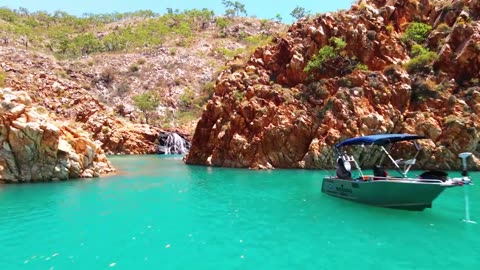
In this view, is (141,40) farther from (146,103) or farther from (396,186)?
(396,186)

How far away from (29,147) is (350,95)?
112 ft

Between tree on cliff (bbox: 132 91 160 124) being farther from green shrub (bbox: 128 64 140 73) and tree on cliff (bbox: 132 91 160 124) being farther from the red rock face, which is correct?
the red rock face

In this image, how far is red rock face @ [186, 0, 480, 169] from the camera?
42875 millimetres

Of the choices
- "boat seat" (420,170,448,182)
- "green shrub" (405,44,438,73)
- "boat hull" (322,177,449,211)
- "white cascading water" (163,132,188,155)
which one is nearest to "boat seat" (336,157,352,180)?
"boat hull" (322,177,449,211)

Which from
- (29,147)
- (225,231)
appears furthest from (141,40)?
(225,231)

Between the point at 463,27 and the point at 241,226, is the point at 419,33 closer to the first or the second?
the point at 463,27

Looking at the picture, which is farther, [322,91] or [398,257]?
[322,91]

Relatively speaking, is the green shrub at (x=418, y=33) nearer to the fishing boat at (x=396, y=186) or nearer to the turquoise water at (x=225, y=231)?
the turquoise water at (x=225, y=231)

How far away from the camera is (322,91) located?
47031 mm

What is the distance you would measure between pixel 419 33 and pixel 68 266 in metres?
51.7

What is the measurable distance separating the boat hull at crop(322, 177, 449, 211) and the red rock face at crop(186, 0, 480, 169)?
811 inches

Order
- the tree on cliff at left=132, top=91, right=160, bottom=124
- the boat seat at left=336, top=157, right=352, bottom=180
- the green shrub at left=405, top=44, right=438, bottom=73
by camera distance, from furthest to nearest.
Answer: the tree on cliff at left=132, top=91, right=160, bottom=124, the green shrub at left=405, top=44, right=438, bottom=73, the boat seat at left=336, top=157, right=352, bottom=180

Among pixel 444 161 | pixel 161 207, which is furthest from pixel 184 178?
pixel 444 161

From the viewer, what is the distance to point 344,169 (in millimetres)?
24234
